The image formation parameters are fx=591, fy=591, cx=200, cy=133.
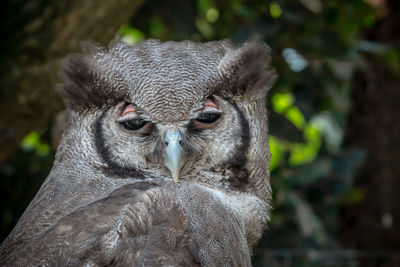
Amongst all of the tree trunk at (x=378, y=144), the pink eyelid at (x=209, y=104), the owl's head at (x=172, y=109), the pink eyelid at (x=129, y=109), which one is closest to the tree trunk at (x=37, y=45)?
the owl's head at (x=172, y=109)

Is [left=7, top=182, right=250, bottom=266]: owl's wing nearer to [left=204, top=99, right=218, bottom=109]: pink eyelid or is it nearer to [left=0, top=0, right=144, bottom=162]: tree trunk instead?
[left=204, top=99, right=218, bottom=109]: pink eyelid

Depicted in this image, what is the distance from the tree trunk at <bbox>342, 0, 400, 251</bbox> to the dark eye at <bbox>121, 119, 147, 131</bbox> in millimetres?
4235

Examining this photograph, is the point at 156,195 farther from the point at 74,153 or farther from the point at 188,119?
the point at 74,153

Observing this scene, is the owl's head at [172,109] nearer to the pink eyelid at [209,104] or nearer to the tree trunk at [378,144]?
the pink eyelid at [209,104]

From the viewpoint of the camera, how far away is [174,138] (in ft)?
7.37

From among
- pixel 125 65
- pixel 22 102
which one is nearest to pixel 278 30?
pixel 22 102

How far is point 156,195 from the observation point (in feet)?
6.73

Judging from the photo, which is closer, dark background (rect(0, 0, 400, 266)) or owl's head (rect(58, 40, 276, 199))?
owl's head (rect(58, 40, 276, 199))

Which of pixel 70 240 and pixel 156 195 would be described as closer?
pixel 70 240

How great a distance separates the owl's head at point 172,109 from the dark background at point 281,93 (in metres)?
1.21

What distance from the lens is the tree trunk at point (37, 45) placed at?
3.54 metres

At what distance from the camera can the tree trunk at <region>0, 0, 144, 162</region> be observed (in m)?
3.54

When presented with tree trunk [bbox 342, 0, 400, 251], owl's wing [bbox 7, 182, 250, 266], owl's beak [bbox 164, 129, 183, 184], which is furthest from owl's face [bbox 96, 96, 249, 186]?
tree trunk [bbox 342, 0, 400, 251]

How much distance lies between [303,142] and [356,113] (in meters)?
1.95
